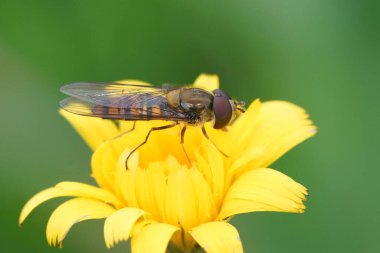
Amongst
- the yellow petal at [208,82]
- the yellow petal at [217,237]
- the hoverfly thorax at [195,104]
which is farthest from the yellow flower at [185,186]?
the yellow petal at [208,82]

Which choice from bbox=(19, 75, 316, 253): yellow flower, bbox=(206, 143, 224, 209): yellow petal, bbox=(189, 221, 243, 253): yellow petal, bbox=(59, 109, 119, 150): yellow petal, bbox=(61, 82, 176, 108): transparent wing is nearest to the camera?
bbox=(189, 221, 243, 253): yellow petal

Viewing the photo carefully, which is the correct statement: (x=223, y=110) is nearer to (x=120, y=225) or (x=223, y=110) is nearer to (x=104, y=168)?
(x=104, y=168)

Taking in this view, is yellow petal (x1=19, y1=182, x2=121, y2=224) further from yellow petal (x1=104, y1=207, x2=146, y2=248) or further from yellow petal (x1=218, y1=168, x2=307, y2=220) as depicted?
yellow petal (x1=218, y1=168, x2=307, y2=220)

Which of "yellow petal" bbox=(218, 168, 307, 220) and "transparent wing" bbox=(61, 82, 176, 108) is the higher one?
"transparent wing" bbox=(61, 82, 176, 108)

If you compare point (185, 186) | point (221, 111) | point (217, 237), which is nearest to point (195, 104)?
point (221, 111)

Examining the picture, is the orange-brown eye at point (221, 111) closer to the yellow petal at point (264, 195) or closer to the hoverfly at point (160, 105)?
the hoverfly at point (160, 105)

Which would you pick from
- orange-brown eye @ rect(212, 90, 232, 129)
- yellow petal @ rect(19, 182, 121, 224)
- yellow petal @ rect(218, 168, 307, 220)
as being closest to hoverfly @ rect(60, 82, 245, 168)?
orange-brown eye @ rect(212, 90, 232, 129)

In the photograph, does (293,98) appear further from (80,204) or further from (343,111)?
(80,204)
